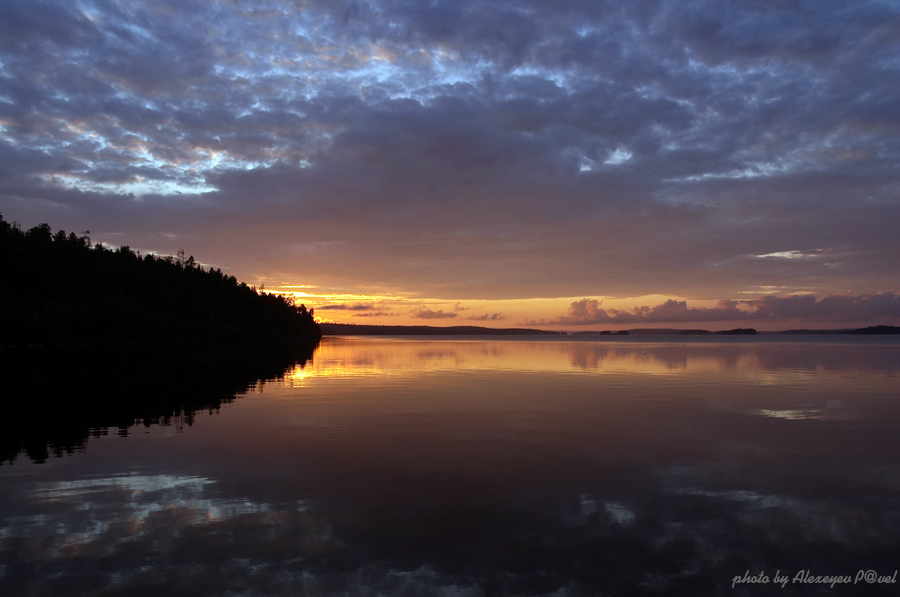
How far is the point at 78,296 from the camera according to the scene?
104 meters

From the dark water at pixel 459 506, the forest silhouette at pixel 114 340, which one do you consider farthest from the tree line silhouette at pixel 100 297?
the dark water at pixel 459 506

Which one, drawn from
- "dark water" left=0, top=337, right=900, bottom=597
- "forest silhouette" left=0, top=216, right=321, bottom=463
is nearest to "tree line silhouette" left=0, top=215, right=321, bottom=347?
"forest silhouette" left=0, top=216, right=321, bottom=463

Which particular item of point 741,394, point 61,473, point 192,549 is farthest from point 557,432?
point 741,394

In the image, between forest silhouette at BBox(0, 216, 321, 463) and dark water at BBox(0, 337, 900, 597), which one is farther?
forest silhouette at BBox(0, 216, 321, 463)

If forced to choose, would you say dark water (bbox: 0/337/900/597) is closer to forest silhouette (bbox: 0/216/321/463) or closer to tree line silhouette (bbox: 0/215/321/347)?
forest silhouette (bbox: 0/216/321/463)

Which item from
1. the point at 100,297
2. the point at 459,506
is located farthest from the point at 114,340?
the point at 459,506

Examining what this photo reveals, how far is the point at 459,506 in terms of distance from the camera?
12.0m

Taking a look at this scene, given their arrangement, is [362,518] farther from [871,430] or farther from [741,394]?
[741,394]

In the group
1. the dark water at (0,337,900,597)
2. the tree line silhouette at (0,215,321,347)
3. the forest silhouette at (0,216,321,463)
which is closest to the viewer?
the dark water at (0,337,900,597)

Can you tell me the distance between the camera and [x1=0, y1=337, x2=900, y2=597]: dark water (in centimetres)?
876

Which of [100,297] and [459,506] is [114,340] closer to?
[100,297]

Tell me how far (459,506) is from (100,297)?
119608mm

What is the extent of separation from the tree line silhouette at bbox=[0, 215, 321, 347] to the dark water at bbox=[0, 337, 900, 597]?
8815 centimetres

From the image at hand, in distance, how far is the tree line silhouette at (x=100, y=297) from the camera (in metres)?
92.6
